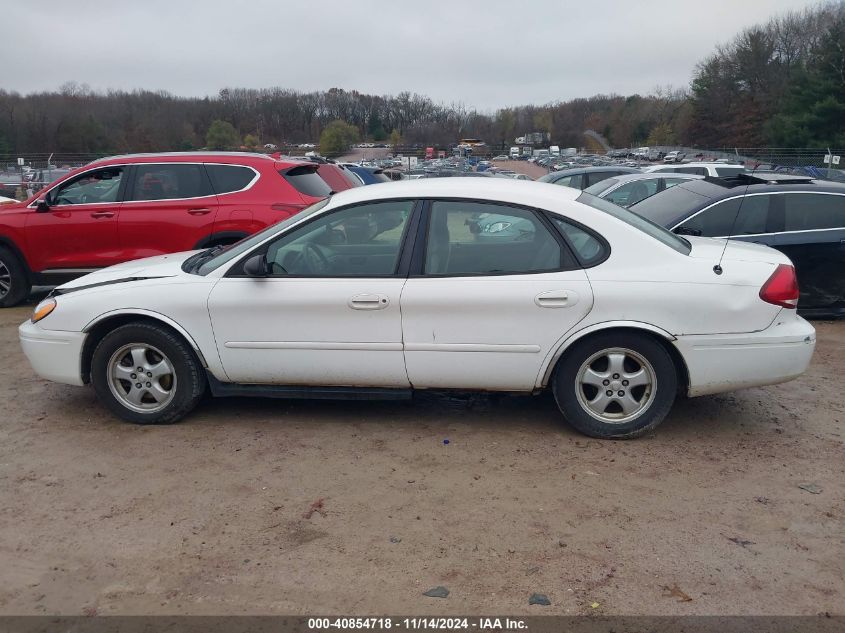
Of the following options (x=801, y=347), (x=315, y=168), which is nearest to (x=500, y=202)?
(x=801, y=347)

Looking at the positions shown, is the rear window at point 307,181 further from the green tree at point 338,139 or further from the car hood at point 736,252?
the green tree at point 338,139

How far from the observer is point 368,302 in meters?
4.60

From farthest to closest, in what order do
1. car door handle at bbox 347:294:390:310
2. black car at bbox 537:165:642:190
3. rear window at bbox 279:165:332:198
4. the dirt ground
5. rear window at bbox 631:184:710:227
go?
black car at bbox 537:165:642:190 < rear window at bbox 279:165:332:198 < rear window at bbox 631:184:710:227 < car door handle at bbox 347:294:390:310 < the dirt ground

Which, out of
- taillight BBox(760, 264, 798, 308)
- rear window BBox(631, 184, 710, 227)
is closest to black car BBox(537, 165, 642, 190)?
rear window BBox(631, 184, 710, 227)

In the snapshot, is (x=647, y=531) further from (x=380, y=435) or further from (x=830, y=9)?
(x=830, y=9)

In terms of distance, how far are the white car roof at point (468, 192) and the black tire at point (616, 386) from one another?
0.91 metres

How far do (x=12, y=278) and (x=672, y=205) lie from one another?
741 centimetres

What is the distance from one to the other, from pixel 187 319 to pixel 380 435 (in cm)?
140

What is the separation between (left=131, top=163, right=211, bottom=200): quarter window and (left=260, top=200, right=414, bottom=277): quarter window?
3.98 meters

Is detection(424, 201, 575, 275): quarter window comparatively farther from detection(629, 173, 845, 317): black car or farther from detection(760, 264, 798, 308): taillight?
detection(629, 173, 845, 317): black car

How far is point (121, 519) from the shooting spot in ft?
12.4

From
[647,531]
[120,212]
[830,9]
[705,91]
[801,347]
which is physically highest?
[830,9]

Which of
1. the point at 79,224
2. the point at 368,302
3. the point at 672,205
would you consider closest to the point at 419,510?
the point at 368,302

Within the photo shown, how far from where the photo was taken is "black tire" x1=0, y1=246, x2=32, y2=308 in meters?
8.78
